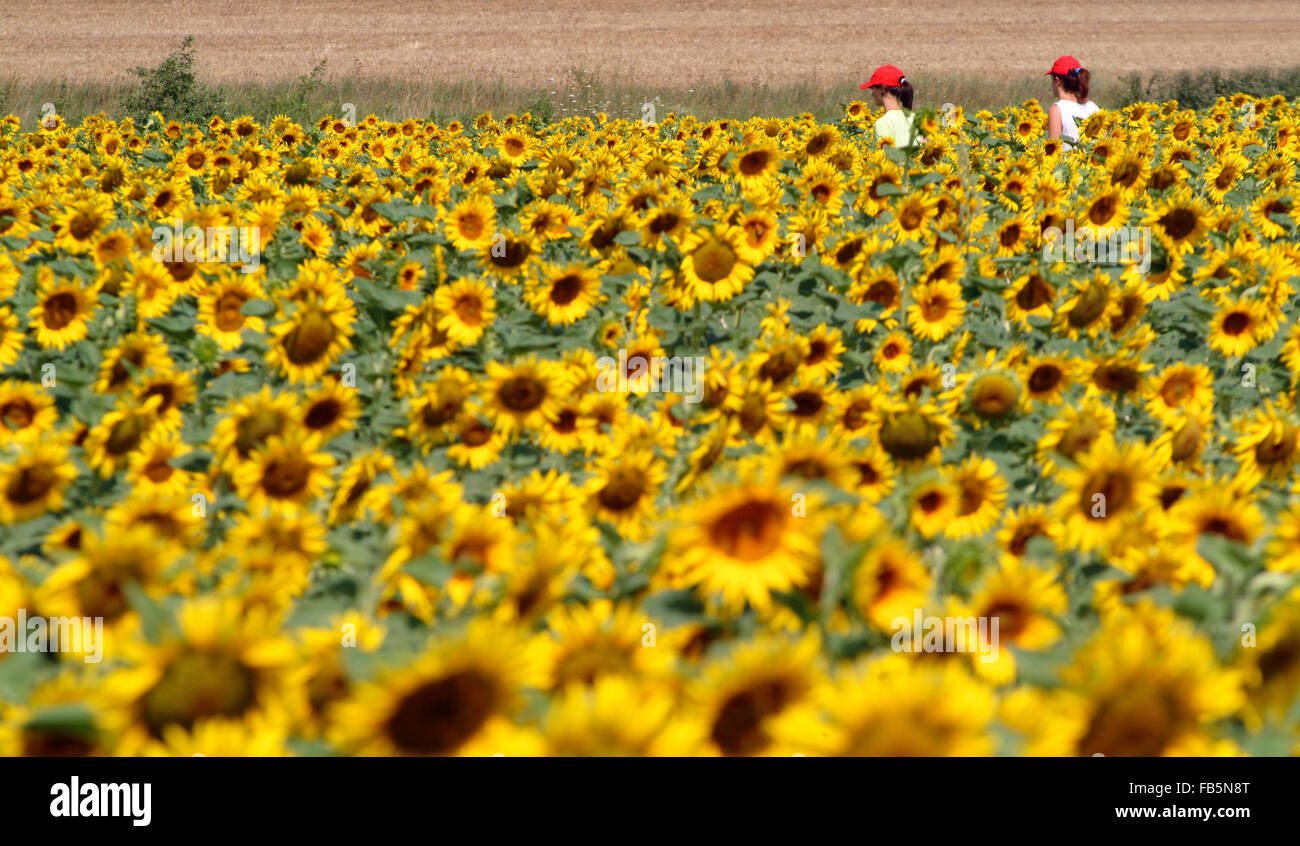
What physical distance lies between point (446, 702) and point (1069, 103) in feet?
29.7

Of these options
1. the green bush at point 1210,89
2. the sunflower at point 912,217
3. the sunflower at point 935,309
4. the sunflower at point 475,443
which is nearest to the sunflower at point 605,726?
the sunflower at point 475,443

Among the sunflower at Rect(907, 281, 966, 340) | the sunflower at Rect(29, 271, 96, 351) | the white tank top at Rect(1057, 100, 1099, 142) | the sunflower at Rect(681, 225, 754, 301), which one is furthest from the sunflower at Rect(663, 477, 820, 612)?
the white tank top at Rect(1057, 100, 1099, 142)

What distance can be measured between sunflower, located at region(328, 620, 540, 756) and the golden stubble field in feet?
97.3

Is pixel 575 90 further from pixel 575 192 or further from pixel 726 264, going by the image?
pixel 726 264

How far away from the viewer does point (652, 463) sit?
103 inches

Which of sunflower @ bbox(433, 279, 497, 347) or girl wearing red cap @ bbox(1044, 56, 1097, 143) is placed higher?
girl wearing red cap @ bbox(1044, 56, 1097, 143)

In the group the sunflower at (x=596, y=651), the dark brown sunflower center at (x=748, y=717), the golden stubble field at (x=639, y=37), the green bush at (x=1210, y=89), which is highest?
the golden stubble field at (x=639, y=37)

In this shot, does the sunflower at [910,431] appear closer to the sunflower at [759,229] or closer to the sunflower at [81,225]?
the sunflower at [759,229]

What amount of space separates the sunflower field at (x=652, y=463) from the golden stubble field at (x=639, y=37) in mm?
25503

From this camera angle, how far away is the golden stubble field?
32469 millimetres

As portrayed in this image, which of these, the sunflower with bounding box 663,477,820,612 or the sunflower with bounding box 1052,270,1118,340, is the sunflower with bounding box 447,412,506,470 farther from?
the sunflower with bounding box 1052,270,1118,340

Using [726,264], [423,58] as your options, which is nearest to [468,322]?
[726,264]

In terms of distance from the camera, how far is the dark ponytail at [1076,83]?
874cm
